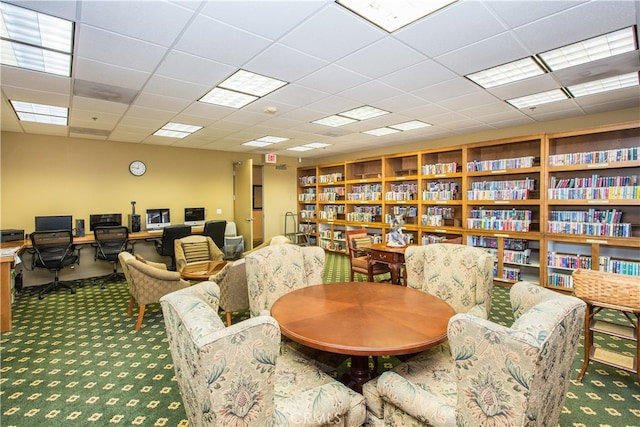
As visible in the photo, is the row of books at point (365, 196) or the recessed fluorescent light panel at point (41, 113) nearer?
the recessed fluorescent light panel at point (41, 113)

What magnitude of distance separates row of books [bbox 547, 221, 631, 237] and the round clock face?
7.64 m

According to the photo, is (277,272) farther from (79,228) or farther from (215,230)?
(79,228)

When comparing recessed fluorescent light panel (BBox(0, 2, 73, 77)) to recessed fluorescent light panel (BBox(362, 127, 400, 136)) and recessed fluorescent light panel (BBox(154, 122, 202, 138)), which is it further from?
recessed fluorescent light panel (BBox(362, 127, 400, 136))

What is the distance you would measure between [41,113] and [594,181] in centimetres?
789

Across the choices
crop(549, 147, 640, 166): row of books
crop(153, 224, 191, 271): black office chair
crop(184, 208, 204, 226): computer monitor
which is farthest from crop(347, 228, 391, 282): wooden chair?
crop(184, 208, 204, 226): computer monitor

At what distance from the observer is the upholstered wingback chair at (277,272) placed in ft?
8.39

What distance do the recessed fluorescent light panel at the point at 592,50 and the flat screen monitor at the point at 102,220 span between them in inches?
276

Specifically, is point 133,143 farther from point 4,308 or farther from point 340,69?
point 340,69

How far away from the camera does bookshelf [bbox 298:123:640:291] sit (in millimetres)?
4305

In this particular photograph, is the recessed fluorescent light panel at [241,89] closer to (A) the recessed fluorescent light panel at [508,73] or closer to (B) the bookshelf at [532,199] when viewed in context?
(A) the recessed fluorescent light panel at [508,73]

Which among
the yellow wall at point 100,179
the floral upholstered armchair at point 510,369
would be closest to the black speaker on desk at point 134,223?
the yellow wall at point 100,179

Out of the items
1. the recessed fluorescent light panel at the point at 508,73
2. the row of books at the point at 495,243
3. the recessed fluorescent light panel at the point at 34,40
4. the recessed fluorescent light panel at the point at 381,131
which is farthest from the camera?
the recessed fluorescent light panel at the point at 381,131

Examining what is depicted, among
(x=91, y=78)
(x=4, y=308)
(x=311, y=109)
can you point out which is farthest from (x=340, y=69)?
(x=4, y=308)

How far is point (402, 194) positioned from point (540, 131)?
2649mm
